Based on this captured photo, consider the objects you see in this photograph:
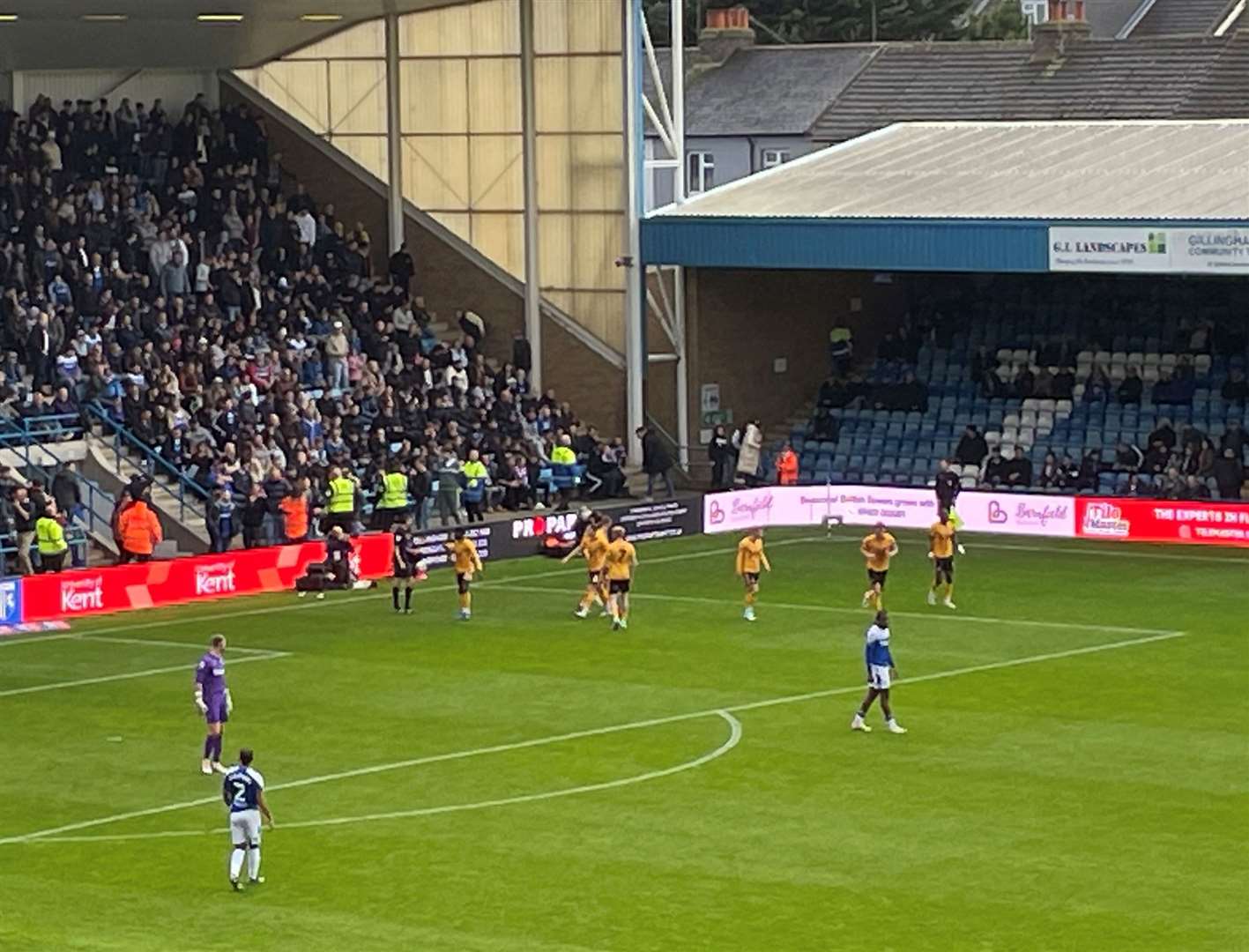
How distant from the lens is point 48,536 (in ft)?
153

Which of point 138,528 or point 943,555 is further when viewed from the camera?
point 138,528

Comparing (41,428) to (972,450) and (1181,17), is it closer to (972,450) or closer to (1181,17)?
(972,450)

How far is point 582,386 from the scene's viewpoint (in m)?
62.8

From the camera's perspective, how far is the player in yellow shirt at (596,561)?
4416 cm

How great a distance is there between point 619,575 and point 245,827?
16.9m

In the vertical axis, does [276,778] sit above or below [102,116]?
below

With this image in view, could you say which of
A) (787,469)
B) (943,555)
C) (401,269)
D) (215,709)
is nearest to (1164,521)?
(787,469)

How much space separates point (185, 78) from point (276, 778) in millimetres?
35820

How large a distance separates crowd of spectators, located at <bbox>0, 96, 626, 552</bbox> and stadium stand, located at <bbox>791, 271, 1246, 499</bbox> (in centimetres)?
611

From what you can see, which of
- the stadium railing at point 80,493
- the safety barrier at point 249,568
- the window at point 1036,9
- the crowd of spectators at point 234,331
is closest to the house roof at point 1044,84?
the crowd of spectators at point 234,331

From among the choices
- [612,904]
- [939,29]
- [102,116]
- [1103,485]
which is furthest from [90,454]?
[939,29]

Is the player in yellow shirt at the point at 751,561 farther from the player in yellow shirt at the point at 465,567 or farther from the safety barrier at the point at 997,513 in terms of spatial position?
the safety barrier at the point at 997,513

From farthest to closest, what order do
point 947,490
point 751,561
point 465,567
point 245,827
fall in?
point 947,490 < point 465,567 < point 751,561 < point 245,827

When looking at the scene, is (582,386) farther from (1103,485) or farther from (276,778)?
(276,778)
